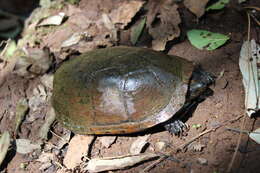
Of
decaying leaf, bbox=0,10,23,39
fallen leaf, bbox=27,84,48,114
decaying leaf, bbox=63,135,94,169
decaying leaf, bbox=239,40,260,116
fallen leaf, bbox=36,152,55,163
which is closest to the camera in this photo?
decaying leaf, bbox=239,40,260,116

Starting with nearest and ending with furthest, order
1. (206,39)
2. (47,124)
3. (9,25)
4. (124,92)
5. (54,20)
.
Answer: (124,92) < (47,124) < (206,39) < (54,20) < (9,25)

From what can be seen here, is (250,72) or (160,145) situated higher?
(250,72)

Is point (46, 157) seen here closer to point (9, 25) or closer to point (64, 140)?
point (64, 140)

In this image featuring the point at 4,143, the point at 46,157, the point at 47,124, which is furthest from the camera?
the point at 47,124

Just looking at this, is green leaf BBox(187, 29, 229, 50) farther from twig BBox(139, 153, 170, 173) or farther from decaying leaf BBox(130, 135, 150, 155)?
twig BBox(139, 153, 170, 173)

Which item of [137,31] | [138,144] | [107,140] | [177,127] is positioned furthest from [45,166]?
[137,31]

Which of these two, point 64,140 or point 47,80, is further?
point 47,80

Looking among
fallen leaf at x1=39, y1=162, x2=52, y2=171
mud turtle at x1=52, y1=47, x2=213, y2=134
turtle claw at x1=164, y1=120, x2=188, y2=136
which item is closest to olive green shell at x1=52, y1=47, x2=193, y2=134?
mud turtle at x1=52, y1=47, x2=213, y2=134

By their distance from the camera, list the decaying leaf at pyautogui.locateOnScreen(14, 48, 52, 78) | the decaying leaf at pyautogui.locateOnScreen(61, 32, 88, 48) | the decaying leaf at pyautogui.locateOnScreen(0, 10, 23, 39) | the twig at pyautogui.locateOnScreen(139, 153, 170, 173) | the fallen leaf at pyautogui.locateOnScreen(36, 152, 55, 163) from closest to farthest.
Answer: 1. the twig at pyautogui.locateOnScreen(139, 153, 170, 173)
2. the fallen leaf at pyautogui.locateOnScreen(36, 152, 55, 163)
3. the decaying leaf at pyautogui.locateOnScreen(14, 48, 52, 78)
4. the decaying leaf at pyautogui.locateOnScreen(61, 32, 88, 48)
5. the decaying leaf at pyautogui.locateOnScreen(0, 10, 23, 39)
